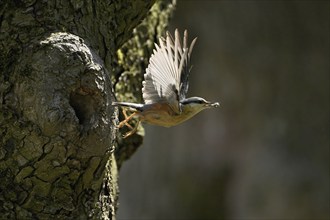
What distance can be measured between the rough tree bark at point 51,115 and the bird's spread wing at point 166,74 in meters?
0.21

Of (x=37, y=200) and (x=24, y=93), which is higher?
(x=24, y=93)

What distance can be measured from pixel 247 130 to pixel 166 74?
3.70m

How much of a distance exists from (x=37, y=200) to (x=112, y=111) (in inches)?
9.3

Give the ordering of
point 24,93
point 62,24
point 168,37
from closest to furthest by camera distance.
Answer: point 24,93 → point 62,24 → point 168,37

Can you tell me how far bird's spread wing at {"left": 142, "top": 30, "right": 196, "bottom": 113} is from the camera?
6.31 ft

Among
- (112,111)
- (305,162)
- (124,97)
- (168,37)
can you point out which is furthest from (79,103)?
(305,162)

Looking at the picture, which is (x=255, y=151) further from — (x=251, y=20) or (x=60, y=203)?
(x=60, y=203)

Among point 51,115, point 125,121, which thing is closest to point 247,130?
point 125,121

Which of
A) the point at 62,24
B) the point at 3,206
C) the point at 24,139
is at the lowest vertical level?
the point at 3,206

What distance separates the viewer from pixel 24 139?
64.3 inches

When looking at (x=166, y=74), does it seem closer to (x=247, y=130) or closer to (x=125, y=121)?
(x=125, y=121)

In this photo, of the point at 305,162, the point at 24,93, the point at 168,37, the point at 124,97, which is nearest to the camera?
the point at 24,93

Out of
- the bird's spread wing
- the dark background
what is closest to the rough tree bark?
the bird's spread wing

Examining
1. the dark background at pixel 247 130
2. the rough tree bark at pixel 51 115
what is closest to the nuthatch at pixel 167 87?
the rough tree bark at pixel 51 115
